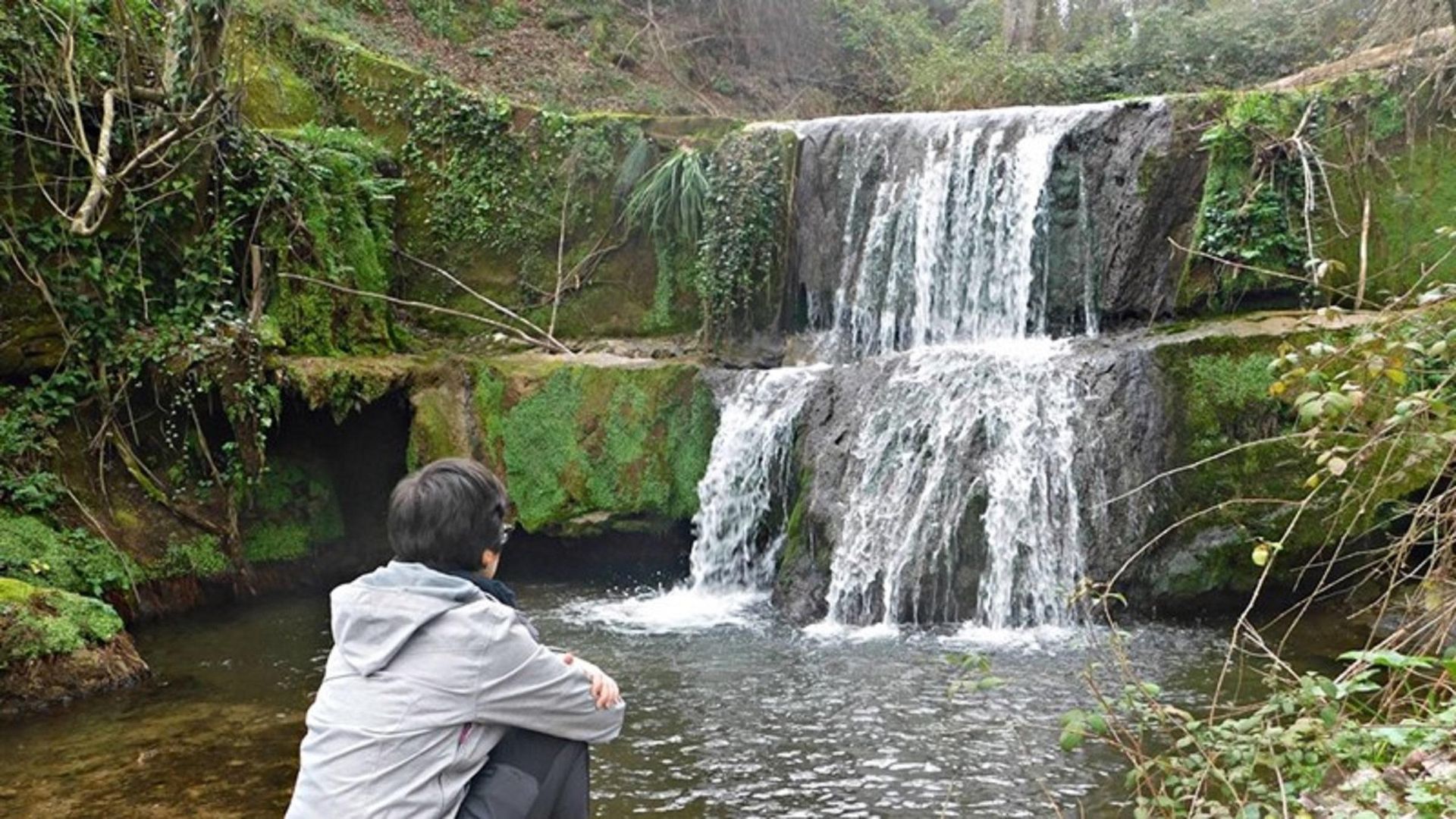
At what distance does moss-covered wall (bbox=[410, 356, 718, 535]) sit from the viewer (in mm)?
10406

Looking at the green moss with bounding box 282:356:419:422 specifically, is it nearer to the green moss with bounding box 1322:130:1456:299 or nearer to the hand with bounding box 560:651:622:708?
the hand with bounding box 560:651:622:708

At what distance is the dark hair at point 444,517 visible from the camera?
247 cm

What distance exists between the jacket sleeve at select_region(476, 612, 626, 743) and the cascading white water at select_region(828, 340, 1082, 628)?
6.28 metres

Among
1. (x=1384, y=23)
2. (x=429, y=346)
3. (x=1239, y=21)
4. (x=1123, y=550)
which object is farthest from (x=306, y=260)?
(x=1239, y=21)

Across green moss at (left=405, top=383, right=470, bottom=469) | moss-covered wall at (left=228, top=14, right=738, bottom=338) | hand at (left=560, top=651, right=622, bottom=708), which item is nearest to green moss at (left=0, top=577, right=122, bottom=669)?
green moss at (left=405, top=383, right=470, bottom=469)

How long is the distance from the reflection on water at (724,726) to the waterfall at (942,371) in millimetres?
660

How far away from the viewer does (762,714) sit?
6.31 m

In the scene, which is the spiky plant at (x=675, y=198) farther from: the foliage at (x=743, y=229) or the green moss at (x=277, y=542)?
the green moss at (x=277, y=542)

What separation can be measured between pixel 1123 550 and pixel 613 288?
6056 mm

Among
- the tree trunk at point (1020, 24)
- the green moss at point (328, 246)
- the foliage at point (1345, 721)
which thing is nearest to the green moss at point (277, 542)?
the green moss at point (328, 246)

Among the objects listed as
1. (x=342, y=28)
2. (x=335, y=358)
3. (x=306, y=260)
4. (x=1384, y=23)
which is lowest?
(x=335, y=358)

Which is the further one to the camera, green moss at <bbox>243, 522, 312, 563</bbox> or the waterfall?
green moss at <bbox>243, 522, 312, 563</bbox>

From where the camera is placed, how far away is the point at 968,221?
1110 cm

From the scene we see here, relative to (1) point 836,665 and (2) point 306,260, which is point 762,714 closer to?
(1) point 836,665
